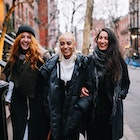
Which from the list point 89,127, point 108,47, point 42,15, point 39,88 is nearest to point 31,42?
point 39,88

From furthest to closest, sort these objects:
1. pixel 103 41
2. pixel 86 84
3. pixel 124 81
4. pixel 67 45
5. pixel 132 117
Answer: pixel 132 117, pixel 124 81, pixel 103 41, pixel 86 84, pixel 67 45

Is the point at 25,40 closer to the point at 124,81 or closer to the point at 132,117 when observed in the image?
the point at 124,81

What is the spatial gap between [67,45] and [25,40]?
1.82 feet

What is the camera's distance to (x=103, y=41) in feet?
14.2

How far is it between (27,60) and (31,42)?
0.70ft

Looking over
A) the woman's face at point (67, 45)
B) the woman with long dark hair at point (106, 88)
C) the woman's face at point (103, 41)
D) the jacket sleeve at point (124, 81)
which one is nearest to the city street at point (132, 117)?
the woman with long dark hair at point (106, 88)

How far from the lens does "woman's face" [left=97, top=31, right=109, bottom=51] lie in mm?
4324

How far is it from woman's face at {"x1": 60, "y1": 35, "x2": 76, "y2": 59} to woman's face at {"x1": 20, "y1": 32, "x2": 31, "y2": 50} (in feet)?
1.49

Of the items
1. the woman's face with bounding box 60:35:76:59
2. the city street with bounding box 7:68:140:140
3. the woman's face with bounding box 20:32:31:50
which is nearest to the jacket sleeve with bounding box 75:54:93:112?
the woman's face with bounding box 60:35:76:59

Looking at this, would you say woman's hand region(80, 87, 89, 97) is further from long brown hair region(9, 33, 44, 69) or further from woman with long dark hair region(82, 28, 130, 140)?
long brown hair region(9, 33, 44, 69)

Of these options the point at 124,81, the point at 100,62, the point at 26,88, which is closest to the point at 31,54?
the point at 26,88

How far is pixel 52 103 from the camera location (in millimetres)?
4102

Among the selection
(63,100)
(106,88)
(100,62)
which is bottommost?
(63,100)

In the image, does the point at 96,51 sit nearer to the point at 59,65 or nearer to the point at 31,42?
the point at 59,65
